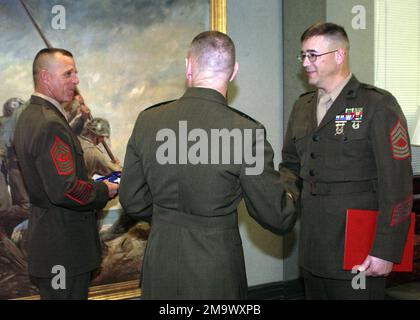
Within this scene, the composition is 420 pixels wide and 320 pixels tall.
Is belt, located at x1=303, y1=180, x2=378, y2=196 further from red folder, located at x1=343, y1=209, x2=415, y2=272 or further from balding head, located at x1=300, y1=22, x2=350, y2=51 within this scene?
balding head, located at x1=300, y1=22, x2=350, y2=51

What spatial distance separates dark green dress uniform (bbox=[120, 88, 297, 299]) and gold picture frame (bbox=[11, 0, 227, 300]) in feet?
5.00

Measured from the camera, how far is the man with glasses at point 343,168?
6.68 ft

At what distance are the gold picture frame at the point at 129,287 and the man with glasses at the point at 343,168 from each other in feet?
4.14

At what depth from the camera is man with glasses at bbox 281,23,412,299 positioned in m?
2.04

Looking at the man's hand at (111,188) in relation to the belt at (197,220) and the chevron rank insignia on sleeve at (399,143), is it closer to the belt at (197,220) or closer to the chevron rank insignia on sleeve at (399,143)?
the belt at (197,220)

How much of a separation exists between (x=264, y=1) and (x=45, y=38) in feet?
5.46

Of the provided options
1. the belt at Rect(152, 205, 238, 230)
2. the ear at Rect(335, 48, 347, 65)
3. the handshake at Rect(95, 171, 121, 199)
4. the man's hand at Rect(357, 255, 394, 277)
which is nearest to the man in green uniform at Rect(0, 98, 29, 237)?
the handshake at Rect(95, 171, 121, 199)

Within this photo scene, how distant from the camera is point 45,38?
2971mm

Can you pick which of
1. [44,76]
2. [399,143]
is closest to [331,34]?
[399,143]

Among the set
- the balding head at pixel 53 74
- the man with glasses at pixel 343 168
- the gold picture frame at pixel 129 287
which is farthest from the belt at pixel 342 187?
the gold picture frame at pixel 129 287

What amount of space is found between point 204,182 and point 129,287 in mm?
1941
